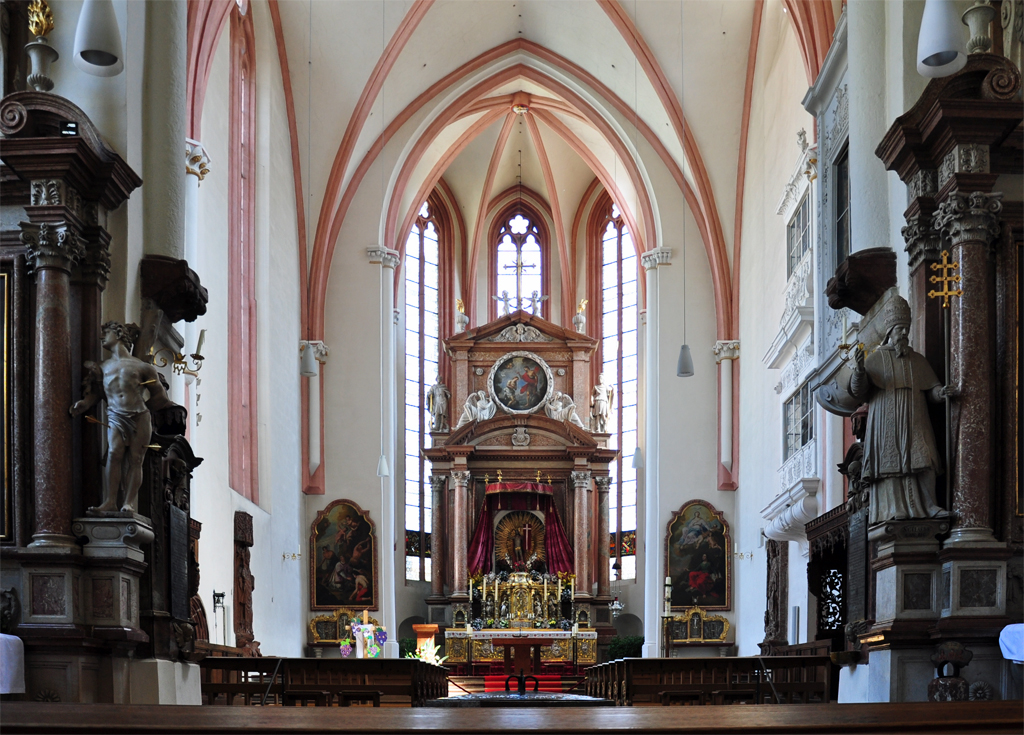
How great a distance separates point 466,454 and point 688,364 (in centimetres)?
959

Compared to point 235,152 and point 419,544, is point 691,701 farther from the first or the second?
point 419,544

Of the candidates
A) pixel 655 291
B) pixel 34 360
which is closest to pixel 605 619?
pixel 655 291

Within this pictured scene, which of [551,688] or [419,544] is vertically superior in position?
[419,544]

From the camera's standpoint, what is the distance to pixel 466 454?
95.6 feet

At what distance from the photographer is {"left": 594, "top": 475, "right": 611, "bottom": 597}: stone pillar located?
28828 millimetres

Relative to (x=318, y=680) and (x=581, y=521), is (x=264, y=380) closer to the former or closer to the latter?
(x=318, y=680)

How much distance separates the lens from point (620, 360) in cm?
3175

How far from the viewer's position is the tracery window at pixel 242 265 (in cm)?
1883


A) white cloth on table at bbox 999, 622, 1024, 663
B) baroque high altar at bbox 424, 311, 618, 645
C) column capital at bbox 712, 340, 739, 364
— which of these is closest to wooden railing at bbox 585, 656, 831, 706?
white cloth on table at bbox 999, 622, 1024, 663

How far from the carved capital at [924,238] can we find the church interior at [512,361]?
42 millimetres

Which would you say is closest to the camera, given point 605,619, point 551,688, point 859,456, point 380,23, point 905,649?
point 905,649

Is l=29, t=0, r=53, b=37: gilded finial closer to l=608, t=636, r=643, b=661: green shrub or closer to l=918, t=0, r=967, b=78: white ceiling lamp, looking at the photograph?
l=918, t=0, r=967, b=78: white ceiling lamp

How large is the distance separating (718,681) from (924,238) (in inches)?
249

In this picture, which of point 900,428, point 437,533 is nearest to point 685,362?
point 437,533
